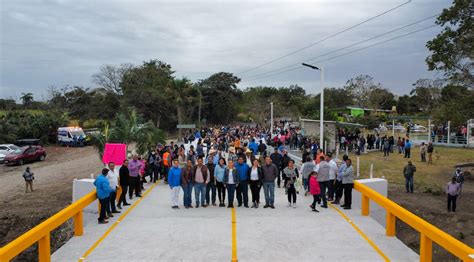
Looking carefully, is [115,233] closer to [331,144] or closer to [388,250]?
[388,250]

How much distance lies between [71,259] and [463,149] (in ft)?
125

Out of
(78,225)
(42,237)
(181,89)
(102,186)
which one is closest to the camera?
(42,237)

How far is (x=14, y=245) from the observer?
682 centimetres

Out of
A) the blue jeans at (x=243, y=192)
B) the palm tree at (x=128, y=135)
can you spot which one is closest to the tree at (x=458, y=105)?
the palm tree at (x=128, y=135)

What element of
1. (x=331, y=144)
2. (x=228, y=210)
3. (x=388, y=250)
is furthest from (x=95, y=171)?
(x=388, y=250)

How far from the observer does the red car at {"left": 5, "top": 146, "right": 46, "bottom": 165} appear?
34844mm

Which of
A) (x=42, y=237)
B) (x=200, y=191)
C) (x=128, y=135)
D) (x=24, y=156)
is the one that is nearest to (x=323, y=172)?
(x=200, y=191)

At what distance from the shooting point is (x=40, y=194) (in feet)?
76.0

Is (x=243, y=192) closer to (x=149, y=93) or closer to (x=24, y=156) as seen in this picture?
(x=24, y=156)

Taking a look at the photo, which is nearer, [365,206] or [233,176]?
[365,206]

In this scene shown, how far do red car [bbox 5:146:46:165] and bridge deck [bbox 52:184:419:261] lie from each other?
89.5 ft

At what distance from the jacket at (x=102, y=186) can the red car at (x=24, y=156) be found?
28269 mm

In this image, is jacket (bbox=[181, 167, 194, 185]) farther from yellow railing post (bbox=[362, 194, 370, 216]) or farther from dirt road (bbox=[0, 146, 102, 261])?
dirt road (bbox=[0, 146, 102, 261])

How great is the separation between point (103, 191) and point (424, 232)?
7.57 meters
